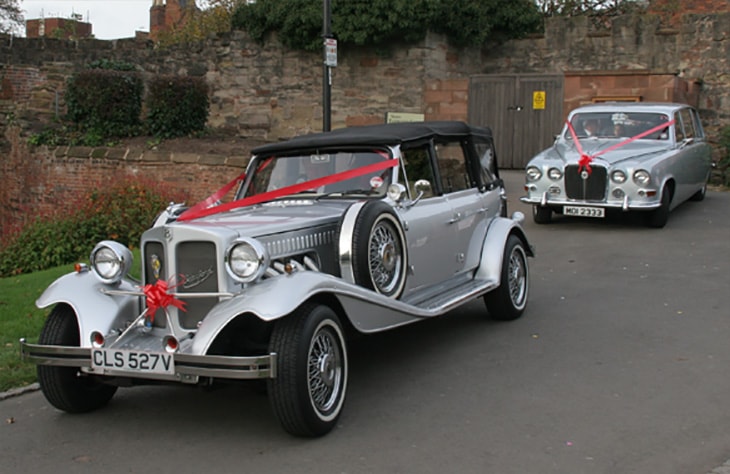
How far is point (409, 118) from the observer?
1966 centimetres

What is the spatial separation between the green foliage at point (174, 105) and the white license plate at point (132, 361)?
42.5 feet

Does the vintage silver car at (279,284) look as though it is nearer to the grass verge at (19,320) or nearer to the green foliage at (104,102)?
the grass verge at (19,320)

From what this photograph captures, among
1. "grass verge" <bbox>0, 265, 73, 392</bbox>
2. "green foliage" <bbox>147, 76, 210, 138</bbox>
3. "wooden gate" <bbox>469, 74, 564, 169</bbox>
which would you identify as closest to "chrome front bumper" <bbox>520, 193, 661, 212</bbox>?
"wooden gate" <bbox>469, 74, 564, 169</bbox>

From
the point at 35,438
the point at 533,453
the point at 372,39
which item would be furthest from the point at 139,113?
the point at 533,453

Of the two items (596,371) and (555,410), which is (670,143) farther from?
(555,410)

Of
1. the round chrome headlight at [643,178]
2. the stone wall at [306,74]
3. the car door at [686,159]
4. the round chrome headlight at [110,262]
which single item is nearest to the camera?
the round chrome headlight at [110,262]

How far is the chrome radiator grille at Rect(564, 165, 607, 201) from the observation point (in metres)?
12.4

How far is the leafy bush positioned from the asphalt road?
6.38m

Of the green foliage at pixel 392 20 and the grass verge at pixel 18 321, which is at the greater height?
the green foliage at pixel 392 20

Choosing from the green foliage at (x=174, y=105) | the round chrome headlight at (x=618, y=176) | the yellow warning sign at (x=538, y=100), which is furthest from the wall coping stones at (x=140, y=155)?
the yellow warning sign at (x=538, y=100)

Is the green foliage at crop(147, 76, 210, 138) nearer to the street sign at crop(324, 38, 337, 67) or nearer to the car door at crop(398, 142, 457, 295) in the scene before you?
the street sign at crop(324, 38, 337, 67)

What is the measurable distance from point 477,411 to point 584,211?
781 cm

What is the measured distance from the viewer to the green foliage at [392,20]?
784 inches

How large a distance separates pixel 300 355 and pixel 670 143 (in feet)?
33.5
